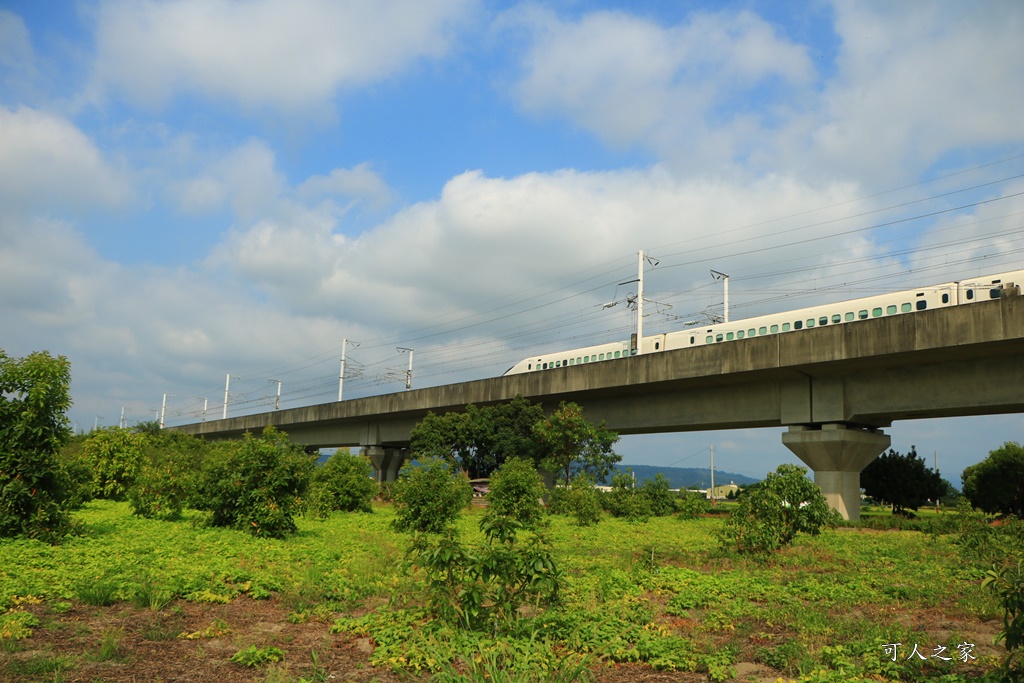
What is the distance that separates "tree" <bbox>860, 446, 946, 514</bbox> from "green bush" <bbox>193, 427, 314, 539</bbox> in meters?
29.9

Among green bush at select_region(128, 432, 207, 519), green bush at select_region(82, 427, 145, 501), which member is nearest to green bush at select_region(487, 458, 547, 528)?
green bush at select_region(128, 432, 207, 519)

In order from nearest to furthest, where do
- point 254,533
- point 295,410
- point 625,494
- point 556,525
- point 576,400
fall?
point 254,533 < point 556,525 < point 625,494 < point 576,400 < point 295,410

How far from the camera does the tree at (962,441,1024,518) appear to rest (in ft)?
103

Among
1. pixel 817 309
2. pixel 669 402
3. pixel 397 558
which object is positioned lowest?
pixel 397 558

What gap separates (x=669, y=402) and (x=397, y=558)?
20442 mm

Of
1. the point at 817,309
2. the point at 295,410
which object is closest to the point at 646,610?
the point at 817,309

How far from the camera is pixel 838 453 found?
24.9 m

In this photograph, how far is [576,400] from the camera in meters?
35.2

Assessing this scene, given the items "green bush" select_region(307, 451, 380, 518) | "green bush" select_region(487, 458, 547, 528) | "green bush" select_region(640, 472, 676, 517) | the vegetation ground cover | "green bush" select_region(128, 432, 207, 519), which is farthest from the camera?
"green bush" select_region(640, 472, 676, 517)

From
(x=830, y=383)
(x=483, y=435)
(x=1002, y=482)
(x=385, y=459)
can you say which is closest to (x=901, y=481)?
(x=1002, y=482)

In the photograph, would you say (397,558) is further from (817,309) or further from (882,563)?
(817,309)

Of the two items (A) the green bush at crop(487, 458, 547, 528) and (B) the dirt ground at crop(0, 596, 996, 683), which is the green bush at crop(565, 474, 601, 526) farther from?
(B) the dirt ground at crop(0, 596, 996, 683)

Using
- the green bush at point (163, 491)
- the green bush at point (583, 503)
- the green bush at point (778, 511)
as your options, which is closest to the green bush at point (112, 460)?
the green bush at point (163, 491)

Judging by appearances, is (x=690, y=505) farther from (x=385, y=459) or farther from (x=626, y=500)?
Answer: (x=385, y=459)
